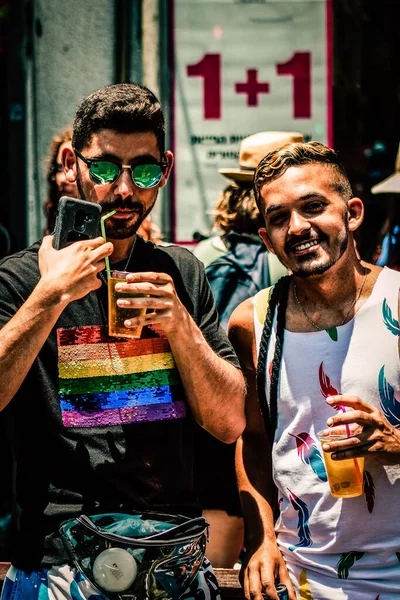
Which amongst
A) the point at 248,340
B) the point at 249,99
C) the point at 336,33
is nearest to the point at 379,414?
the point at 248,340

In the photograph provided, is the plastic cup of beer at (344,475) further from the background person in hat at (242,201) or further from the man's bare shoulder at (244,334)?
the background person in hat at (242,201)

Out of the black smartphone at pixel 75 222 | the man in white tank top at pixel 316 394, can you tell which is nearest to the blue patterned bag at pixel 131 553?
the man in white tank top at pixel 316 394

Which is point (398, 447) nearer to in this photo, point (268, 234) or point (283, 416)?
point (283, 416)

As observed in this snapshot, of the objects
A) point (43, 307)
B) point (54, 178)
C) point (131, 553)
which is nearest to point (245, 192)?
point (54, 178)

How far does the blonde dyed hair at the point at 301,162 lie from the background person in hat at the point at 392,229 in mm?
2065

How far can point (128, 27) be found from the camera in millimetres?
5359

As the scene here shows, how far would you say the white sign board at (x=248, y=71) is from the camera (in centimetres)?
526

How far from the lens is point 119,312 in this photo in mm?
2207

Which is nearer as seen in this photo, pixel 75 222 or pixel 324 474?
pixel 75 222

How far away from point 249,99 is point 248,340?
2.95 meters

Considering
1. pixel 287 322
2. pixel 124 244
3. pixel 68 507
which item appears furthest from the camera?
pixel 287 322

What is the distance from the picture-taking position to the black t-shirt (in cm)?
224

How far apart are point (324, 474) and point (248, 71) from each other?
350 centimetres

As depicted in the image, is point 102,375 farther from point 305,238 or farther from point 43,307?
point 305,238
